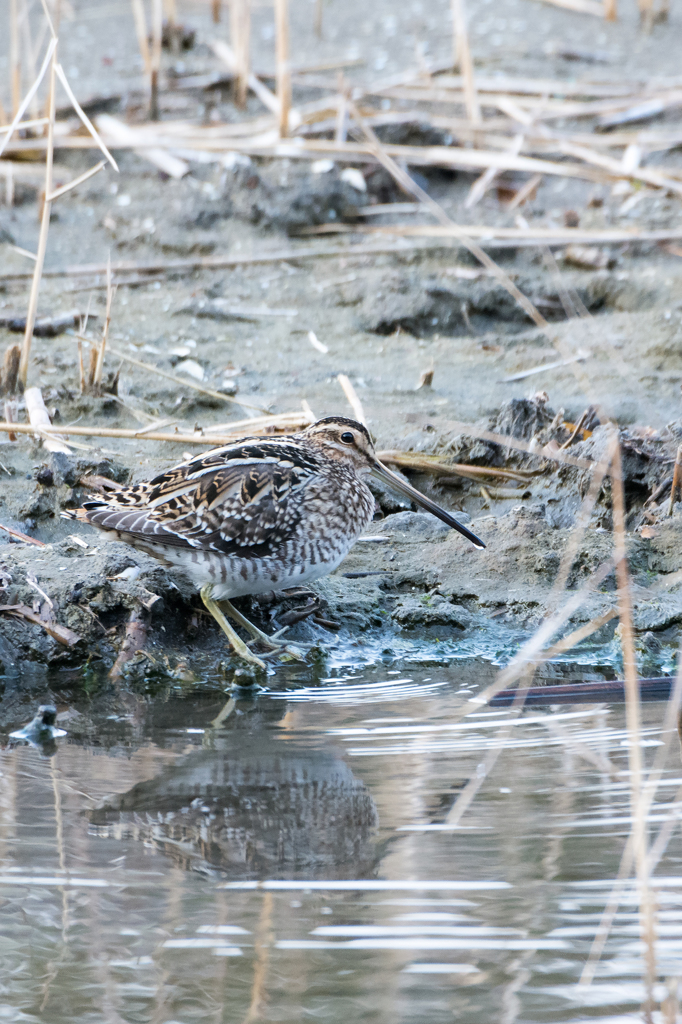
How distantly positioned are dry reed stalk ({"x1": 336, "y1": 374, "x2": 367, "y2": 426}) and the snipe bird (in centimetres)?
110

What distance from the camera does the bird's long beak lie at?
15.1 feet

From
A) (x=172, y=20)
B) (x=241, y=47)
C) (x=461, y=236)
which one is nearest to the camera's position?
(x=461, y=236)

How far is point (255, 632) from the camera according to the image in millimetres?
4406

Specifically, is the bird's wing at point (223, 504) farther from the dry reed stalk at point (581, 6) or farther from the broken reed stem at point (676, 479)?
the dry reed stalk at point (581, 6)

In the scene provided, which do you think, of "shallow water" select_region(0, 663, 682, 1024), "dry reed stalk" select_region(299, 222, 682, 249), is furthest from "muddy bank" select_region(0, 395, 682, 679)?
"dry reed stalk" select_region(299, 222, 682, 249)

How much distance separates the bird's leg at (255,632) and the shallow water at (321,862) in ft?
1.27

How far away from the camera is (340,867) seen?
2.85 metres

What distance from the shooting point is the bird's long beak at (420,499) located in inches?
181

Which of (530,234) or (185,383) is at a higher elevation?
(530,234)

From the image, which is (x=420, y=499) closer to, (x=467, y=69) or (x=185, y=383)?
(x=185, y=383)

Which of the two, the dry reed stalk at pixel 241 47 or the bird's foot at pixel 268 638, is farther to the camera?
the dry reed stalk at pixel 241 47

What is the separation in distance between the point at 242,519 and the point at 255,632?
1.53ft

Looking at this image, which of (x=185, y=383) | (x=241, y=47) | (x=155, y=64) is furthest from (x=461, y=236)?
(x=241, y=47)

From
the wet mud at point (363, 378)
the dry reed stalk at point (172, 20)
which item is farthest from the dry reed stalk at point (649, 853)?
the dry reed stalk at point (172, 20)
